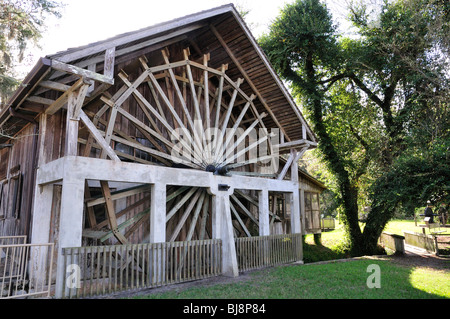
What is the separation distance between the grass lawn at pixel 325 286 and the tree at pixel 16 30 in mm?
8764

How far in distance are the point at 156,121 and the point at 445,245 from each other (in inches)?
559

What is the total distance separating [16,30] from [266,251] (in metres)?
10.6

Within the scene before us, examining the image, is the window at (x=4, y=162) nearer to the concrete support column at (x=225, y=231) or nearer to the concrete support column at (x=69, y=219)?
the concrete support column at (x=69, y=219)

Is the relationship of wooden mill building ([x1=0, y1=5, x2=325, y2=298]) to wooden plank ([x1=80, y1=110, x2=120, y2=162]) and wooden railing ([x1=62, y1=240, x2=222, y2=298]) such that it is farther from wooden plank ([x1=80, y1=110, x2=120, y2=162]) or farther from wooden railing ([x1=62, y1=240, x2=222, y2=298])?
wooden railing ([x1=62, y1=240, x2=222, y2=298])

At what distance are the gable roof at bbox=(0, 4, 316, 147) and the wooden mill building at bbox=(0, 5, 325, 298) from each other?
0.03 meters

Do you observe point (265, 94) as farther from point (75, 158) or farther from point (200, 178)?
point (75, 158)

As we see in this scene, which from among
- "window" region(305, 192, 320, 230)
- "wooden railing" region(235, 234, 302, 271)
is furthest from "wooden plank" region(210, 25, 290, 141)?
"window" region(305, 192, 320, 230)

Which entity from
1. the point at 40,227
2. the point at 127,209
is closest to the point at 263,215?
the point at 127,209

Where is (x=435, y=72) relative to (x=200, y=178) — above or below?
above

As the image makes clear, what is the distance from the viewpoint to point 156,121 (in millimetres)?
9164

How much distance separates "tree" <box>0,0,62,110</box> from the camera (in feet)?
31.9

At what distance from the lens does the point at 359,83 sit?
54.3 ft

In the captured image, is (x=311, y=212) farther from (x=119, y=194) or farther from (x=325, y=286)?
(x=119, y=194)

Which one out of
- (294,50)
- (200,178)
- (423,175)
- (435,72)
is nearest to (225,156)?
(200,178)
